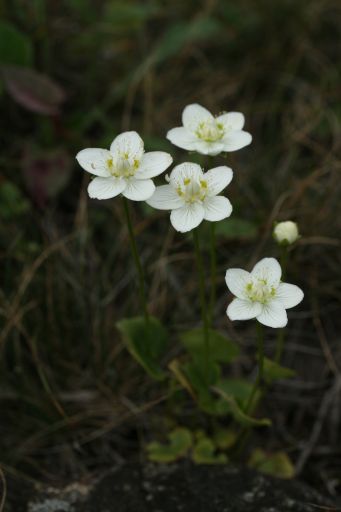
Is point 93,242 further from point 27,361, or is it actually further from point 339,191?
point 339,191

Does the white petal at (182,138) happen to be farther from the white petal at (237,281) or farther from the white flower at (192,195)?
the white petal at (237,281)

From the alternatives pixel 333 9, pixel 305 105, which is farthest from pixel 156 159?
pixel 333 9

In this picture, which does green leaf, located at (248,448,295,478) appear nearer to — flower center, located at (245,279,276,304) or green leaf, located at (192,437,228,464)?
green leaf, located at (192,437,228,464)

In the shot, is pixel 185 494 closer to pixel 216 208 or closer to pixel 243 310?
pixel 243 310

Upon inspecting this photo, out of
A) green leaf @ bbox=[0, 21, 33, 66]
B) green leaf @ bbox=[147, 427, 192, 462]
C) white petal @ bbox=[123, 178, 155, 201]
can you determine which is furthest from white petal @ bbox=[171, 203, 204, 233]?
green leaf @ bbox=[0, 21, 33, 66]

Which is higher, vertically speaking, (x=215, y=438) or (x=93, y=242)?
(x=93, y=242)

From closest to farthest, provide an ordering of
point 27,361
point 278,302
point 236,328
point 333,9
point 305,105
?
point 278,302 → point 27,361 → point 236,328 → point 305,105 → point 333,9
